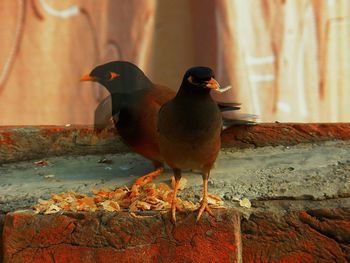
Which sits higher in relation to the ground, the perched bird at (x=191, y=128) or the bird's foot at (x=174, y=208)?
the perched bird at (x=191, y=128)

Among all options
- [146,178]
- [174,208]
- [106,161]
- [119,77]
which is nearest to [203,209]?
[174,208]

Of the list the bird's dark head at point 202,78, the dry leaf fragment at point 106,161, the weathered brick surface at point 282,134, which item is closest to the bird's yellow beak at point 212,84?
the bird's dark head at point 202,78

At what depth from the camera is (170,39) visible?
4426 millimetres

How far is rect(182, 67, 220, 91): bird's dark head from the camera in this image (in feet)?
7.98

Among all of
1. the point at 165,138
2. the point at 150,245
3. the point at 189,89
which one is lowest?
the point at 150,245

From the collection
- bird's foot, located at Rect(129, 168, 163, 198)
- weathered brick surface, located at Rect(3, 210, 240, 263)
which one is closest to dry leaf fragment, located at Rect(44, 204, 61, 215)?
weathered brick surface, located at Rect(3, 210, 240, 263)

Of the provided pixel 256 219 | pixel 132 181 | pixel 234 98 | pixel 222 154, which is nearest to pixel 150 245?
pixel 256 219

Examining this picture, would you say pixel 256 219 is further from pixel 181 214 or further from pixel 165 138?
pixel 165 138

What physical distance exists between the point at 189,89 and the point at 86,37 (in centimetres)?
203

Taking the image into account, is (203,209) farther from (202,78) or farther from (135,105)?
(135,105)

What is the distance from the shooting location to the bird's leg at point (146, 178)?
287 centimetres

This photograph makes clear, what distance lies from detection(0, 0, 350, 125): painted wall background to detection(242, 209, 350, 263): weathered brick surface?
1.88 metres

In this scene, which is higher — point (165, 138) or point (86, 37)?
point (86, 37)

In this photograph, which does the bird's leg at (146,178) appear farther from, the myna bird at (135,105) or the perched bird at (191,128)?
the perched bird at (191,128)
